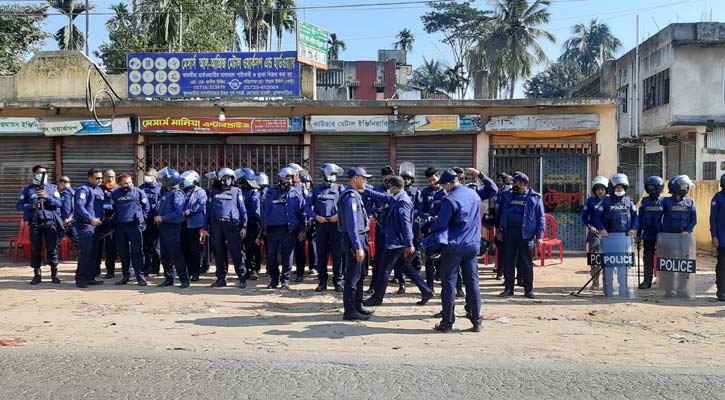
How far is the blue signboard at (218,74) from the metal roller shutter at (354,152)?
1.41m

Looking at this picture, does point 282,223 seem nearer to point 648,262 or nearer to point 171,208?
point 171,208

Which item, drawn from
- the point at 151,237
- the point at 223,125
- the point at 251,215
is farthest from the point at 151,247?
the point at 223,125

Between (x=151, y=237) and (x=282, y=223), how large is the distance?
10.2 ft

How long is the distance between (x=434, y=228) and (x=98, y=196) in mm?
6593

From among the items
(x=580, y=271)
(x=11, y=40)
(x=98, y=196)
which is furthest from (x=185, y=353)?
(x=11, y=40)

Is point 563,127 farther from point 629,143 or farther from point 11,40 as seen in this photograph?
point 11,40

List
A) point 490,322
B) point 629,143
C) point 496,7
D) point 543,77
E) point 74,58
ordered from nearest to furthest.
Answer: point 490,322
point 74,58
point 629,143
point 496,7
point 543,77

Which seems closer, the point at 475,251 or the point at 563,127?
the point at 475,251

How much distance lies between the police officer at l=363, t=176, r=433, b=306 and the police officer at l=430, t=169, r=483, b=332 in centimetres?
96

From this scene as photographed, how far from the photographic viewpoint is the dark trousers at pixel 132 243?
11.0 m

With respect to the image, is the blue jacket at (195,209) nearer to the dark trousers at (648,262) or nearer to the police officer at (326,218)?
the police officer at (326,218)

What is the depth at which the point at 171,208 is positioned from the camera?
35.1 feet

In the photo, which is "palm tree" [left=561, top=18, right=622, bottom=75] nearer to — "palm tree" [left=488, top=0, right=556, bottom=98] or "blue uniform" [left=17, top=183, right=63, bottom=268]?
"palm tree" [left=488, top=0, right=556, bottom=98]

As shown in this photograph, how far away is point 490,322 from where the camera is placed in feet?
26.8
